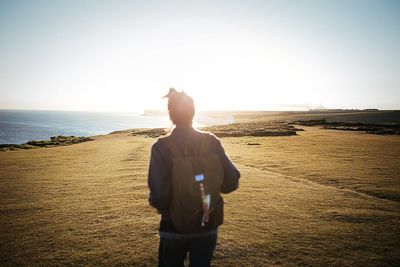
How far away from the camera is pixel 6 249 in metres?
7.18

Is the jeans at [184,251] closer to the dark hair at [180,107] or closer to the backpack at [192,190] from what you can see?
the backpack at [192,190]

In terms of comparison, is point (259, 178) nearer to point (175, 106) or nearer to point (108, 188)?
point (108, 188)

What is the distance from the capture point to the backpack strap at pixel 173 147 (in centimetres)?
318

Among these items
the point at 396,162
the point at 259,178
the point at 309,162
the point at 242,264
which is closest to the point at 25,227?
the point at 242,264

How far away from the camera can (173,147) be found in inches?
126

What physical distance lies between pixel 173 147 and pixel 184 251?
3.87ft

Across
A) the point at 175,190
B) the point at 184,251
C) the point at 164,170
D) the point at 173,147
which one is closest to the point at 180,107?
the point at 173,147

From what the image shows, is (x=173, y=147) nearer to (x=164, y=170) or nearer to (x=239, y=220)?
(x=164, y=170)

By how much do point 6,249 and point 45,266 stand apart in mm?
1602

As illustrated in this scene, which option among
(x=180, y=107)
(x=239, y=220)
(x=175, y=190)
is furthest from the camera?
(x=239, y=220)

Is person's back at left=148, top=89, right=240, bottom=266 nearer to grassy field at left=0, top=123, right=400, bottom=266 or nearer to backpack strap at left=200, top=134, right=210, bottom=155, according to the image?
backpack strap at left=200, top=134, right=210, bottom=155

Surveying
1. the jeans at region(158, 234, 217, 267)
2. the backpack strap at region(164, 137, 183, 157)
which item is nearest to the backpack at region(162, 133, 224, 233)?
the backpack strap at region(164, 137, 183, 157)

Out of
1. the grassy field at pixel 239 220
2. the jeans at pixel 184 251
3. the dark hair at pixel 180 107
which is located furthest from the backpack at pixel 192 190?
the grassy field at pixel 239 220

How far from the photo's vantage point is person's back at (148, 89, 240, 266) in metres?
3.16
